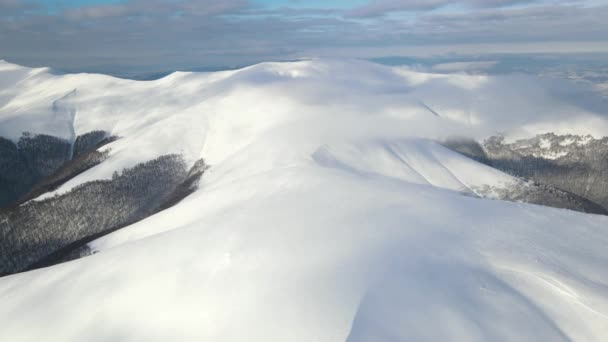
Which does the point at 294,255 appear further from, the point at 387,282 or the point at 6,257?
the point at 6,257

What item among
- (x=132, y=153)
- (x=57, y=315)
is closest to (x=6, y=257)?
(x=132, y=153)

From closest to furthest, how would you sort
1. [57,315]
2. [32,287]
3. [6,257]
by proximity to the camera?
[57,315]
[32,287]
[6,257]

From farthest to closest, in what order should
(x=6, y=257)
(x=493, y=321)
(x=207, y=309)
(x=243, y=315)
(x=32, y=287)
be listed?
(x=6, y=257) < (x=32, y=287) < (x=207, y=309) < (x=243, y=315) < (x=493, y=321)

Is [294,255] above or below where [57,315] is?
above

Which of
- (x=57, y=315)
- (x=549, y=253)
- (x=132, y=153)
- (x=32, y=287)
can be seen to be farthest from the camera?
(x=132, y=153)

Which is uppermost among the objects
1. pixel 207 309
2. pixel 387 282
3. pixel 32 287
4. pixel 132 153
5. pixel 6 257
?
pixel 387 282

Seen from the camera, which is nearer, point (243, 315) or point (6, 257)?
point (243, 315)

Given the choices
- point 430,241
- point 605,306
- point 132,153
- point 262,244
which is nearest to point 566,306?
point 605,306

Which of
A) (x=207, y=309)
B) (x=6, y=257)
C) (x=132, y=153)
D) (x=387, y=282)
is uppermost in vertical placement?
(x=387, y=282)

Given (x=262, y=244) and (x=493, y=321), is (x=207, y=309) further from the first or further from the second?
(x=493, y=321)
